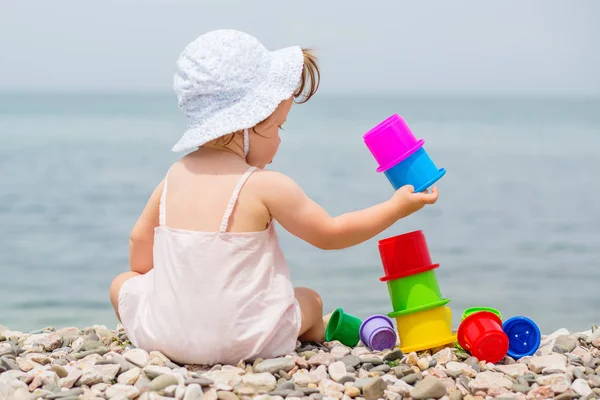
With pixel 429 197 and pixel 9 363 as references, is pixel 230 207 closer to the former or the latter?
pixel 429 197

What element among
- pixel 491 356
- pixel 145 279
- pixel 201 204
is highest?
pixel 201 204

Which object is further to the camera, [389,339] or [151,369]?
[389,339]

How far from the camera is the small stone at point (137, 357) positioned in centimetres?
261

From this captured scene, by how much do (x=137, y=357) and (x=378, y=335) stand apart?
2.74 ft

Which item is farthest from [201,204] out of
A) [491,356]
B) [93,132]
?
[93,132]

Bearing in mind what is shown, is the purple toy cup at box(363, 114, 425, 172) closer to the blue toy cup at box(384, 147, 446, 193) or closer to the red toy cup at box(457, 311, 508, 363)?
the blue toy cup at box(384, 147, 446, 193)

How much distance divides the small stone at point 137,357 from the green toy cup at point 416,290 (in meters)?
0.84

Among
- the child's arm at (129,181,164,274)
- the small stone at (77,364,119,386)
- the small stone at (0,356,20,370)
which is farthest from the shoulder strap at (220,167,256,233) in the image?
the small stone at (0,356,20,370)

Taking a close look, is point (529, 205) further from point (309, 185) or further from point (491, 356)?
point (491, 356)

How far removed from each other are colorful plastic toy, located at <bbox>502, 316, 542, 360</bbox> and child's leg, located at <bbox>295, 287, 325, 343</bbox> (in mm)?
624

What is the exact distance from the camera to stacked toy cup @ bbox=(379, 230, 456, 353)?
2.90 m

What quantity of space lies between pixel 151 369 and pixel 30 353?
1.98ft

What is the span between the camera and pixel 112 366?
253 centimetres

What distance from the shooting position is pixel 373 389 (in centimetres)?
238
